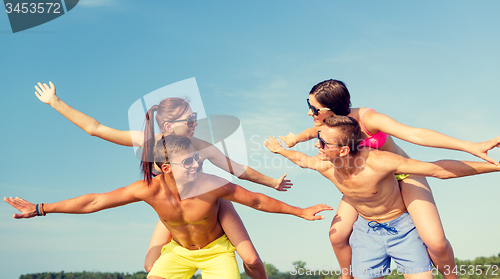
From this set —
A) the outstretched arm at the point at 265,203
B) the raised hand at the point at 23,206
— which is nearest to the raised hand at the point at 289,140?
the outstretched arm at the point at 265,203

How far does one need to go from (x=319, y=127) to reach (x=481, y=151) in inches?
91.3

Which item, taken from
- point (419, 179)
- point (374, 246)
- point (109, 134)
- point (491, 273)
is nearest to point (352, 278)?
point (374, 246)

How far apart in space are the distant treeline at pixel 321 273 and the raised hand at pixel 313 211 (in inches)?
76.4

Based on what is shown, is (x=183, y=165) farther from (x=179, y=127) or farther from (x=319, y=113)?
(x=319, y=113)

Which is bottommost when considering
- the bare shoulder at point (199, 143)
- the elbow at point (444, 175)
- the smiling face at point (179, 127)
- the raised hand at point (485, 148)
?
the elbow at point (444, 175)

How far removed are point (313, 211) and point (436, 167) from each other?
2032 millimetres

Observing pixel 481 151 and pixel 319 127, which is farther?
pixel 319 127

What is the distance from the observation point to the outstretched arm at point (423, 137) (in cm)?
521

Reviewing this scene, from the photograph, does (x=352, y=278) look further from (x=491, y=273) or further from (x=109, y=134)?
(x=491, y=273)

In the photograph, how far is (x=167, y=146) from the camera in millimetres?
6246

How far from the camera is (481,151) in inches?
205

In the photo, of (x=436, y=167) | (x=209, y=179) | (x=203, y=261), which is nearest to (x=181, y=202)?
(x=209, y=179)

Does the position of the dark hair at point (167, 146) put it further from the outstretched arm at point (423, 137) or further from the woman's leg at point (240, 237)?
the outstretched arm at point (423, 137)

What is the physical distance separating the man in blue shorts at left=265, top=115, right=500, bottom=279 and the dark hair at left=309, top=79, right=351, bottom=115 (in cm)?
19
